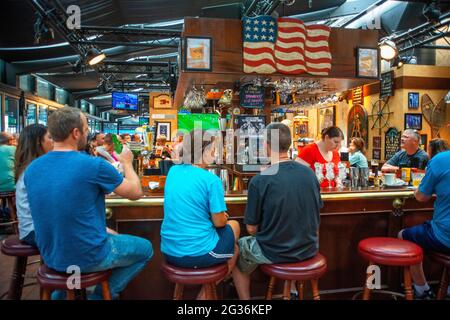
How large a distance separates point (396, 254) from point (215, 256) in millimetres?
1211

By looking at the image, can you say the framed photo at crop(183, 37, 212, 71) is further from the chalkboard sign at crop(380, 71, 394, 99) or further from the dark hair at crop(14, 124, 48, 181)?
the chalkboard sign at crop(380, 71, 394, 99)

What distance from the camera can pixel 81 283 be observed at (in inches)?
74.0

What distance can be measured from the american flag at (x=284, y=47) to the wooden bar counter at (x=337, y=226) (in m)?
1.31

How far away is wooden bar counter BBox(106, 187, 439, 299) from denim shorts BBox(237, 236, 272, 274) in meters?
0.46

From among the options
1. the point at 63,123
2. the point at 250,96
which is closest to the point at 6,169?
the point at 250,96

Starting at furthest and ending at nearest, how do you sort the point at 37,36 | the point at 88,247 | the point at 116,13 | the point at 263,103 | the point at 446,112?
the point at 446,112, the point at 116,13, the point at 37,36, the point at 263,103, the point at 88,247

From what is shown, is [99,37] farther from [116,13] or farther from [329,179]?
[329,179]

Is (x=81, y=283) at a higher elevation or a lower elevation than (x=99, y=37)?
lower

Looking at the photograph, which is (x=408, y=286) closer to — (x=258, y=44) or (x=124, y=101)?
(x=258, y=44)

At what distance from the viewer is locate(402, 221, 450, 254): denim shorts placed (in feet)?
7.97

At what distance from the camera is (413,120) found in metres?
8.41

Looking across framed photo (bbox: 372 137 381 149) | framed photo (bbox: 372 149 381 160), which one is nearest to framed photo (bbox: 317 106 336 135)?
framed photo (bbox: 372 137 381 149)
